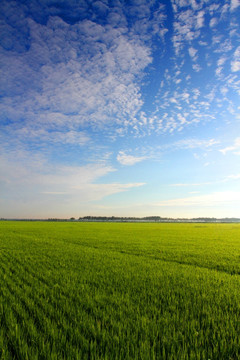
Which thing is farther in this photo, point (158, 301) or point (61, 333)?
point (158, 301)

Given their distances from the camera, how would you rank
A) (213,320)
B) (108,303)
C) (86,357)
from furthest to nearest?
(108,303), (213,320), (86,357)

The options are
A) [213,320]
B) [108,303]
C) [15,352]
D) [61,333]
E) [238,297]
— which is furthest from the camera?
[238,297]

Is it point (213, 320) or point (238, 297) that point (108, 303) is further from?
point (238, 297)

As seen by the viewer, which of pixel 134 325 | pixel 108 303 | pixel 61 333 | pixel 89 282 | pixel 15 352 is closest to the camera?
pixel 15 352

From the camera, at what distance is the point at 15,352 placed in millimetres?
3209

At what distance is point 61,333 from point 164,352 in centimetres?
171

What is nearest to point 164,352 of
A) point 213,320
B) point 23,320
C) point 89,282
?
point 213,320

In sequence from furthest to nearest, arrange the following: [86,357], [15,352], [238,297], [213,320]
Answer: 1. [238,297]
2. [213,320]
3. [15,352]
4. [86,357]

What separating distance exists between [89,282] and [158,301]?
2554 millimetres

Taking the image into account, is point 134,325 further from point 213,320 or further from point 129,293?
point 129,293

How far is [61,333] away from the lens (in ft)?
11.8

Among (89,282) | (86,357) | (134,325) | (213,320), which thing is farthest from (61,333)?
(89,282)

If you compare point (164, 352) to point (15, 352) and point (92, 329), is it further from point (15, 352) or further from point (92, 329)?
point (15, 352)

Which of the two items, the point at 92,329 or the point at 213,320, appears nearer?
the point at 92,329
